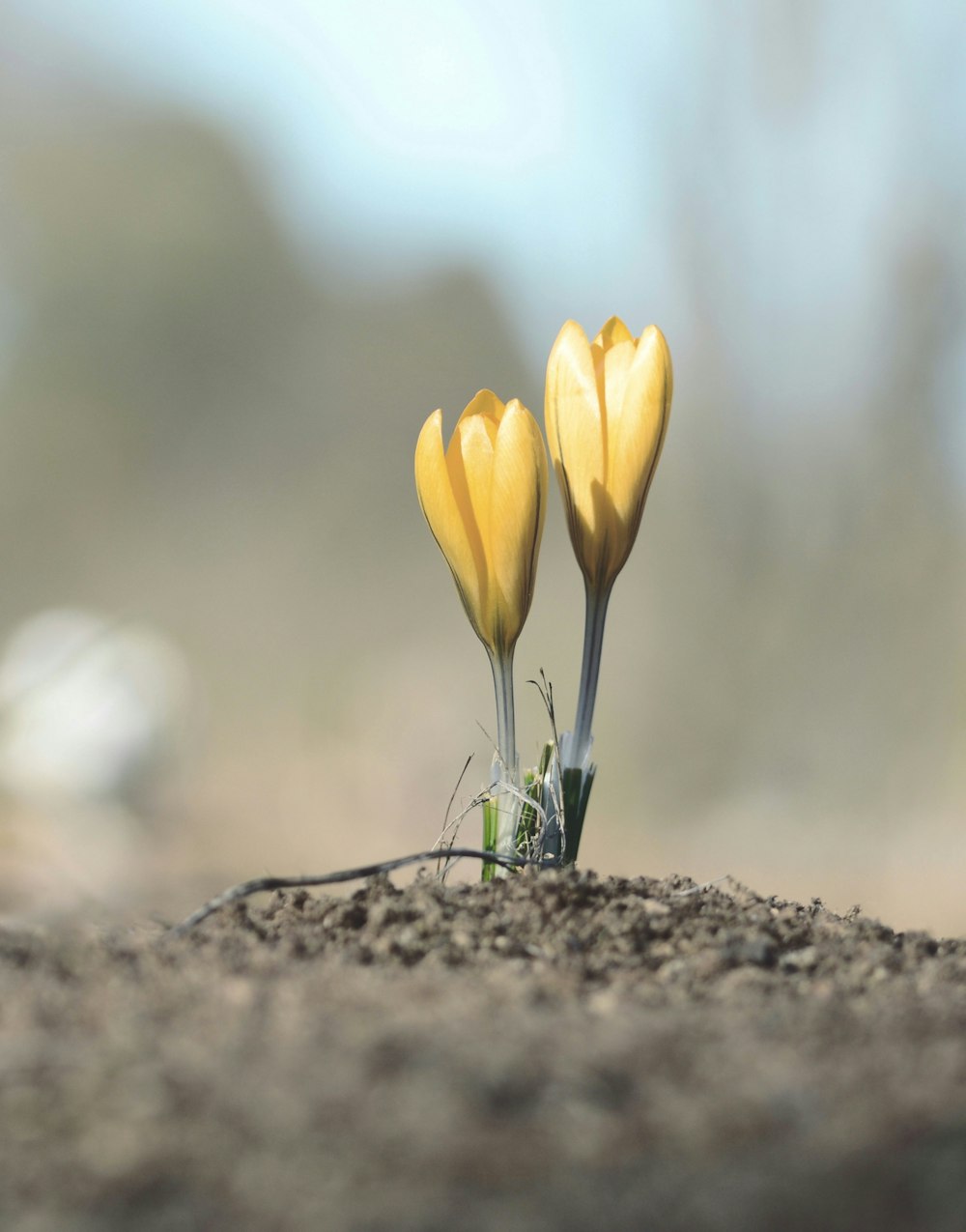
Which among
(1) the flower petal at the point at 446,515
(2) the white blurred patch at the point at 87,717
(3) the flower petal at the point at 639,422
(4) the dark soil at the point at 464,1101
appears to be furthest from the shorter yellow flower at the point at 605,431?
(2) the white blurred patch at the point at 87,717

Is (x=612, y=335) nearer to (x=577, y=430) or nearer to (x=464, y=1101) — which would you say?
(x=577, y=430)

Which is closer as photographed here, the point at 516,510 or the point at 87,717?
the point at 516,510

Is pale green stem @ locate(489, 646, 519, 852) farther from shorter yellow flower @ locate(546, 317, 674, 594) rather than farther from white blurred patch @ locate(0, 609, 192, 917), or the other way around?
white blurred patch @ locate(0, 609, 192, 917)

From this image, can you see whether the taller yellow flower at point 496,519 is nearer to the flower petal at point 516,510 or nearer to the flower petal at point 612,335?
the flower petal at point 516,510

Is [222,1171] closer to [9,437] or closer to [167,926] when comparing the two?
[167,926]

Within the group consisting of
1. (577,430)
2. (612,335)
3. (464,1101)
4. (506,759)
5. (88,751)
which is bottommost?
(464,1101)

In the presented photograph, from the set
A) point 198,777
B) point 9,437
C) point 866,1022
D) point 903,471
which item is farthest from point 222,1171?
point 9,437

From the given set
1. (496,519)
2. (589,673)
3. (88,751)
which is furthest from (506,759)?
(88,751)
